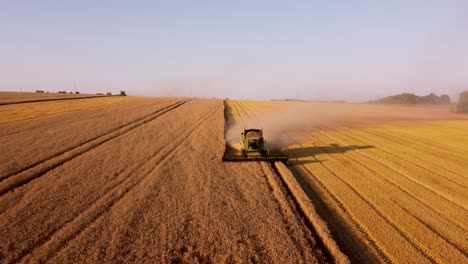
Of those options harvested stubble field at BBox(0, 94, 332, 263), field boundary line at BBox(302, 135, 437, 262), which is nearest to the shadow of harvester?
harvested stubble field at BBox(0, 94, 332, 263)

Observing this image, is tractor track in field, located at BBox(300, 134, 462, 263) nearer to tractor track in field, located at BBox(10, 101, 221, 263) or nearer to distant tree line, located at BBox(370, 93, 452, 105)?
tractor track in field, located at BBox(10, 101, 221, 263)

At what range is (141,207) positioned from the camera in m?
10.7

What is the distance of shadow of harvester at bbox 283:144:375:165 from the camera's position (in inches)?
695

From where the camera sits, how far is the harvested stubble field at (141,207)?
8188 mm

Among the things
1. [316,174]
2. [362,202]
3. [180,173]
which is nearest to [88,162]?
[180,173]

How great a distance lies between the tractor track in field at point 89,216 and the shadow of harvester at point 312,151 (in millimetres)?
6344

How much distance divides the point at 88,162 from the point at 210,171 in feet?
18.0

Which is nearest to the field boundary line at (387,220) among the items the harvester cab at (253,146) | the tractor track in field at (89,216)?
the harvester cab at (253,146)

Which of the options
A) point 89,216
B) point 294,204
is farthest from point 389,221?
point 89,216

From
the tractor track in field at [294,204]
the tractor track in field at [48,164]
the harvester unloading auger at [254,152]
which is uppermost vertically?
the harvester unloading auger at [254,152]

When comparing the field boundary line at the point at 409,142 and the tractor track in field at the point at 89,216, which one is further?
the field boundary line at the point at 409,142

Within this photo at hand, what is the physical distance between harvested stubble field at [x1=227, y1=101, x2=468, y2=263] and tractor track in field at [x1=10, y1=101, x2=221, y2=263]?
20.4 feet

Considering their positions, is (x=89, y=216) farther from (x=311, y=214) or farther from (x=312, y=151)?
(x=312, y=151)

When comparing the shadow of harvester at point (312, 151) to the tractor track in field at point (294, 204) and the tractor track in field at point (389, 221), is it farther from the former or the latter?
the tractor track in field at point (389, 221)
